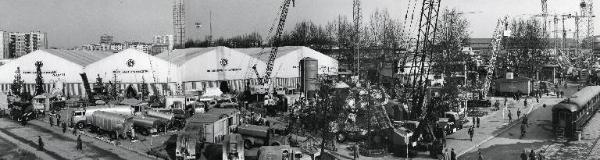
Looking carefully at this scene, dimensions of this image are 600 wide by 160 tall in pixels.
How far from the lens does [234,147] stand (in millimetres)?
25797

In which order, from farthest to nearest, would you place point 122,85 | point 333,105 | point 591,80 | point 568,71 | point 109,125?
point 568,71 < point 591,80 < point 122,85 < point 109,125 < point 333,105

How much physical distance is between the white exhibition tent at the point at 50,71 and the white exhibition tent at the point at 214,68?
1054 cm

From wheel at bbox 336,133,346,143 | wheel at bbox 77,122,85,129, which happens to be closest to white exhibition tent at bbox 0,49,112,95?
wheel at bbox 77,122,85,129

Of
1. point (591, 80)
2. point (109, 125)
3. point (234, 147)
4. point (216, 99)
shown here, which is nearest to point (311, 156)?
point (234, 147)

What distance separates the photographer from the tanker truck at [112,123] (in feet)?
114

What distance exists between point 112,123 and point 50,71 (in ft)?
96.7

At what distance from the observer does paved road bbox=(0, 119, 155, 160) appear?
97.5 ft

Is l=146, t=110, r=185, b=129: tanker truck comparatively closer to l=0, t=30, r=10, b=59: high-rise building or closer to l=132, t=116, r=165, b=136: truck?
l=132, t=116, r=165, b=136: truck

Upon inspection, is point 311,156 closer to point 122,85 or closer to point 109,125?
point 109,125

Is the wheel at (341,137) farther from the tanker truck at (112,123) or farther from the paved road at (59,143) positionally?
the tanker truck at (112,123)

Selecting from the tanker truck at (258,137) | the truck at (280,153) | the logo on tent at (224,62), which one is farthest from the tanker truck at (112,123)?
the logo on tent at (224,62)

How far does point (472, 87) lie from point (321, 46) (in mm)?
60074

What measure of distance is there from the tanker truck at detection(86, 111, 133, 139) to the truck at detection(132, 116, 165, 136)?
3.94 ft

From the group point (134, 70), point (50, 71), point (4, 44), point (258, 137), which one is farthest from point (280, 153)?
point (4, 44)
